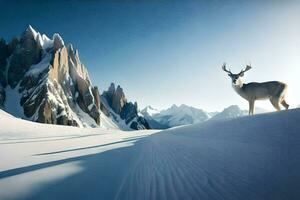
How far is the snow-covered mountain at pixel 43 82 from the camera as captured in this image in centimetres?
13300

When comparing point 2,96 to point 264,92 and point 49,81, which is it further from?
point 264,92

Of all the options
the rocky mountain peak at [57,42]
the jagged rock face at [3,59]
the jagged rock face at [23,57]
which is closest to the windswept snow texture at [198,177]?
the rocky mountain peak at [57,42]

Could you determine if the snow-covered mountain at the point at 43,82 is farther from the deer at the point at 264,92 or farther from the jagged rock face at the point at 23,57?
the deer at the point at 264,92

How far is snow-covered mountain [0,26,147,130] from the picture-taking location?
436 feet

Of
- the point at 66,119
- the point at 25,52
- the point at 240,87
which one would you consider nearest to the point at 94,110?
Answer: the point at 66,119

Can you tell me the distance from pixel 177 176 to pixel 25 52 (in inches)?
7239

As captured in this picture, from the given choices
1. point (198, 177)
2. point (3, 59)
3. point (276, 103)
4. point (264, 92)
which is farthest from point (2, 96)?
point (198, 177)

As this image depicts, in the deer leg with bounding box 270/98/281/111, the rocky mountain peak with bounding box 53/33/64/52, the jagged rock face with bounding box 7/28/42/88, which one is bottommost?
the deer leg with bounding box 270/98/281/111

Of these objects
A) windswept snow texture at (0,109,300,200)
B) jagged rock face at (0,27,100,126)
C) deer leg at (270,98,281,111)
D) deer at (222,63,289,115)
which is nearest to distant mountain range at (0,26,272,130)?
jagged rock face at (0,27,100,126)

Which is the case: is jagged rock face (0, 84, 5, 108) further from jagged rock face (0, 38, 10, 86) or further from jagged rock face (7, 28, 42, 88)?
jagged rock face (7, 28, 42, 88)

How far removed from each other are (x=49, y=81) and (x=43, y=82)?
3.51 meters

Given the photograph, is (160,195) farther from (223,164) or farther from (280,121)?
(280,121)

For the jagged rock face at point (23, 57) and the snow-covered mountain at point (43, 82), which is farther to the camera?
the jagged rock face at point (23, 57)

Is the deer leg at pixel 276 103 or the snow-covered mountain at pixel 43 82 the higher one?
the snow-covered mountain at pixel 43 82
